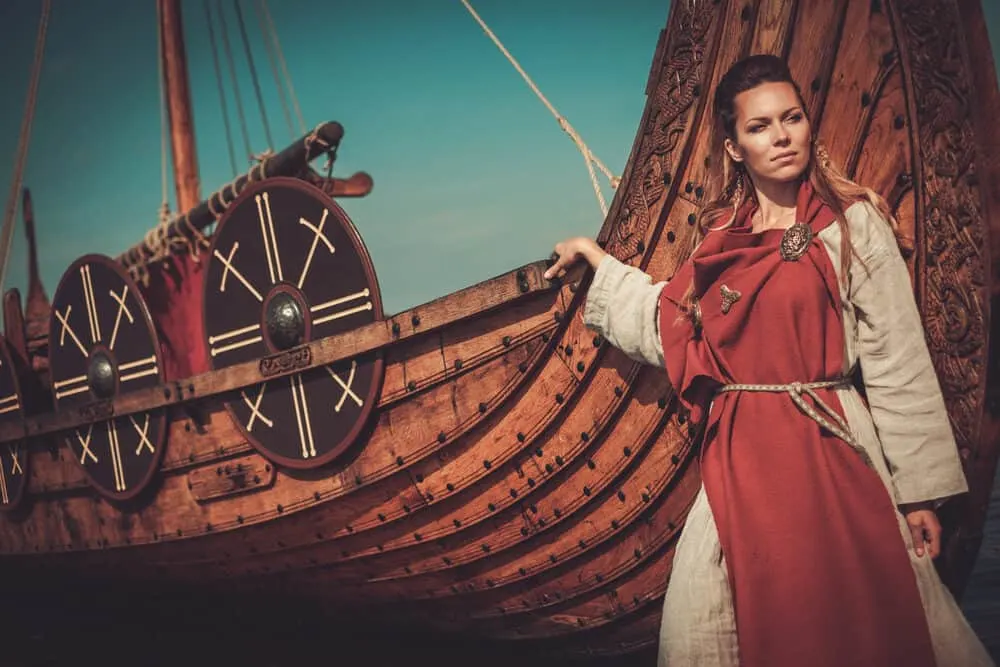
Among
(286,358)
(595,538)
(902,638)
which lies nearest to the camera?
(902,638)

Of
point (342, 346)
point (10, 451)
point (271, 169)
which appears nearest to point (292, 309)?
point (342, 346)

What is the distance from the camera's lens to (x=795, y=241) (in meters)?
1.48

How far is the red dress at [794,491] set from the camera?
1384mm

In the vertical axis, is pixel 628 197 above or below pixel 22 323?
below

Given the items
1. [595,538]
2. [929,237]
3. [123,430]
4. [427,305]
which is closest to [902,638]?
[929,237]

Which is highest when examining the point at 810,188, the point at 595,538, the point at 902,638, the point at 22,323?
the point at 22,323

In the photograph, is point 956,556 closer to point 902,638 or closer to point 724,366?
point 902,638

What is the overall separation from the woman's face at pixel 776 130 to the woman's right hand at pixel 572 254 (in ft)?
1.71

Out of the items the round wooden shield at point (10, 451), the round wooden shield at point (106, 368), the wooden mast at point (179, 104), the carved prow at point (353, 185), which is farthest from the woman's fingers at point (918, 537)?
the wooden mast at point (179, 104)

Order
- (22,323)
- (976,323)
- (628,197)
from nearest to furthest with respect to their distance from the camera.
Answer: (976,323) → (628,197) → (22,323)

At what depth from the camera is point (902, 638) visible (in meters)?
1.36

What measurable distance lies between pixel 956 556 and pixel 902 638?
0.29 meters

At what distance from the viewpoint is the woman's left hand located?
4.70ft

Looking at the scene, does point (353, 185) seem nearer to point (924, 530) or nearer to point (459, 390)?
point (459, 390)
